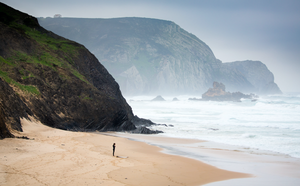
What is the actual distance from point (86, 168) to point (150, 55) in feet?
496

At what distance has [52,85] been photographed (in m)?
20.9

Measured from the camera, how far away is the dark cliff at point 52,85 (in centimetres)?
1797

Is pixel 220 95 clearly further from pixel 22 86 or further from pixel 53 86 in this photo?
pixel 22 86

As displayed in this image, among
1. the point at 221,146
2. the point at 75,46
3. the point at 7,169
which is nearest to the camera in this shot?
the point at 7,169

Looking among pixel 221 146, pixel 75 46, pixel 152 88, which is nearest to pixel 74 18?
pixel 152 88

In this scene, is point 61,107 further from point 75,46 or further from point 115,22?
point 115,22

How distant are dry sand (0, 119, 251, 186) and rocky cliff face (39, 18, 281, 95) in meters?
120

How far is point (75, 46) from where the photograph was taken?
93.0 feet

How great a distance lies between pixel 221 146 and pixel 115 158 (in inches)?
369

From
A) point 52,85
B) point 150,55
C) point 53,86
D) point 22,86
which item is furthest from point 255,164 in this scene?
point 150,55

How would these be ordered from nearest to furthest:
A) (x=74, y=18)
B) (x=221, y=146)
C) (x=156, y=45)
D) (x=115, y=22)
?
(x=221, y=146), (x=156, y=45), (x=115, y=22), (x=74, y=18)

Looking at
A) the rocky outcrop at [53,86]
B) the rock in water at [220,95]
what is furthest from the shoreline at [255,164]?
the rock in water at [220,95]

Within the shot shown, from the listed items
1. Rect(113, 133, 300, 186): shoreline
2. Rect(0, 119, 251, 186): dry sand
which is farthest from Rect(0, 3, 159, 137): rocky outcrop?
Rect(113, 133, 300, 186): shoreline

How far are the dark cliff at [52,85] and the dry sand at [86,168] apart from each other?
18.3ft
